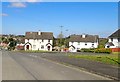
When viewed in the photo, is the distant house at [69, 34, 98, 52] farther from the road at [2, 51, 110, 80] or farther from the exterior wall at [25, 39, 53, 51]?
the road at [2, 51, 110, 80]

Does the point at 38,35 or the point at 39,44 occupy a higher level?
the point at 38,35

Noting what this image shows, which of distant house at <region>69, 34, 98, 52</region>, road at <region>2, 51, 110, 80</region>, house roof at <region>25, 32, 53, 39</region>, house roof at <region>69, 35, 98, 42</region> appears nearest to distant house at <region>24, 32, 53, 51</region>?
house roof at <region>25, 32, 53, 39</region>

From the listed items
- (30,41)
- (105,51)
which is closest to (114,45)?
(105,51)

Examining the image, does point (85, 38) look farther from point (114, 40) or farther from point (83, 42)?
point (114, 40)

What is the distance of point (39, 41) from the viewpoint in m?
128

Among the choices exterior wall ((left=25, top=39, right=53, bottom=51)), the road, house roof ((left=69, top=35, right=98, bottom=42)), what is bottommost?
the road

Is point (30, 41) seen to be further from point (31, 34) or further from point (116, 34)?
point (116, 34)

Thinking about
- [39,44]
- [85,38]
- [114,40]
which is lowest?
[39,44]

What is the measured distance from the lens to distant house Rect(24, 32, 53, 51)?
12669 cm

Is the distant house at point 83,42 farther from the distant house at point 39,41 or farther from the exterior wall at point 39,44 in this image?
the exterior wall at point 39,44

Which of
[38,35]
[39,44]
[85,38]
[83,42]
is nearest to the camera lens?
[39,44]

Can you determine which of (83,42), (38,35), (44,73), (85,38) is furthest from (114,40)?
(44,73)

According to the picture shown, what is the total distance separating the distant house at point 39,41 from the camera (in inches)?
4988

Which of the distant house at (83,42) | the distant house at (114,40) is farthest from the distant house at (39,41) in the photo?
the distant house at (114,40)
